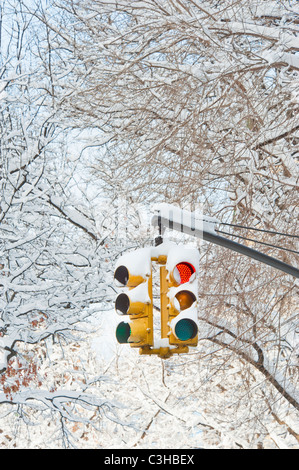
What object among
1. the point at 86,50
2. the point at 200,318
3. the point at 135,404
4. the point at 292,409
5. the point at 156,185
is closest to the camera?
the point at 86,50

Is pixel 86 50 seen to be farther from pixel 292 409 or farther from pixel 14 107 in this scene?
pixel 292 409

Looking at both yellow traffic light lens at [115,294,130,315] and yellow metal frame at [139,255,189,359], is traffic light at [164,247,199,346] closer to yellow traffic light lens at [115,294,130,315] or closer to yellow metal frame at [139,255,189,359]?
yellow metal frame at [139,255,189,359]

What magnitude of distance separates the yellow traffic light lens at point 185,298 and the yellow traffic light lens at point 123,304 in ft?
1.16

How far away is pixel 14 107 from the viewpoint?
14.5m

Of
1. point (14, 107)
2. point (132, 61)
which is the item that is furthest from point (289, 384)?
point (14, 107)

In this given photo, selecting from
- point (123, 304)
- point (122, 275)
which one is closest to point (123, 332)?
point (123, 304)

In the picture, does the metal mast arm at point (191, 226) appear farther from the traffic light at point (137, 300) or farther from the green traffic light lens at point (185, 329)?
the green traffic light lens at point (185, 329)

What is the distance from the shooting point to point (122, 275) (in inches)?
190

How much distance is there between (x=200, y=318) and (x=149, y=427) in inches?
472

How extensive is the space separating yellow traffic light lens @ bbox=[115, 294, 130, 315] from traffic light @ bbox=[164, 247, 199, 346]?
29 cm

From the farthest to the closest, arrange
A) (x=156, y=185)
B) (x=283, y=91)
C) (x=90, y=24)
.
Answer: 1. (x=156, y=185)
2. (x=90, y=24)
3. (x=283, y=91)

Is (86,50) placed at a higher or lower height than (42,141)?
higher

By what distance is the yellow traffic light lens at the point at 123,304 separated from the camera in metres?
4.69

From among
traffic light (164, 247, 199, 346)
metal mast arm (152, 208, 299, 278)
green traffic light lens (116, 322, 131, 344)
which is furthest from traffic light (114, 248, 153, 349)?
metal mast arm (152, 208, 299, 278)
